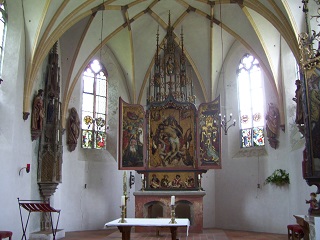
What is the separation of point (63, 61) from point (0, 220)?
8.14 meters

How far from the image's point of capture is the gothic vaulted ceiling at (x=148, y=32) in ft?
48.1

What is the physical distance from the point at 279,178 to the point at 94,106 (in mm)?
9378

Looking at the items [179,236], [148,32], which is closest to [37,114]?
[179,236]

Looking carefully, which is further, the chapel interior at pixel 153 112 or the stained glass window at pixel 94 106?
the stained glass window at pixel 94 106

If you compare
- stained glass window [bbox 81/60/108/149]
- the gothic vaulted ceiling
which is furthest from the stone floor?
the gothic vaulted ceiling

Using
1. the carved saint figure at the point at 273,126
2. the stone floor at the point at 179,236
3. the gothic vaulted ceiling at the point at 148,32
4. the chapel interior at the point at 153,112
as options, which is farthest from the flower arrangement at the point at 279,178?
the gothic vaulted ceiling at the point at 148,32

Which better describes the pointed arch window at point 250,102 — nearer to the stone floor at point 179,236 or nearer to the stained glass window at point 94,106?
the stone floor at point 179,236

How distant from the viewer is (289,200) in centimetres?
1669

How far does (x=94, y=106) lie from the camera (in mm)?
20156

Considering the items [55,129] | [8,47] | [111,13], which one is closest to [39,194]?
[55,129]

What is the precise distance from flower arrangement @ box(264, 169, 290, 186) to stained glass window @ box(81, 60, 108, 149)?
808cm

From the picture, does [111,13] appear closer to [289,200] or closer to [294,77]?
[294,77]

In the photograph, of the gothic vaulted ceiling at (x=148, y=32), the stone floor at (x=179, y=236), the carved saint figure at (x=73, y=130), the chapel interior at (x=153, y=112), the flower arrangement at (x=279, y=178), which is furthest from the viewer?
the carved saint figure at (x=73, y=130)

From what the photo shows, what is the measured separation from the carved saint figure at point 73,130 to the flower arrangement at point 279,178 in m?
8.68
